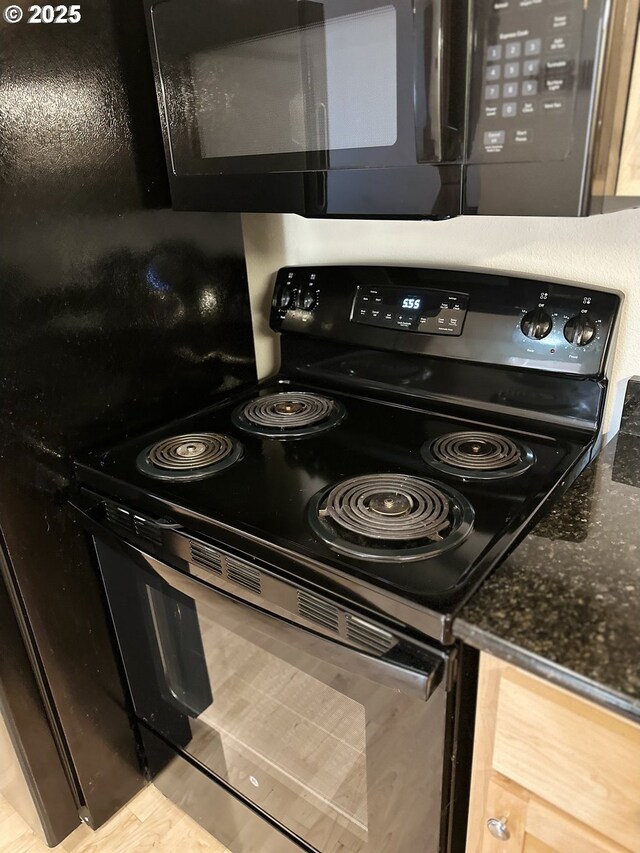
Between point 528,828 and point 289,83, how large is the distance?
1.01m

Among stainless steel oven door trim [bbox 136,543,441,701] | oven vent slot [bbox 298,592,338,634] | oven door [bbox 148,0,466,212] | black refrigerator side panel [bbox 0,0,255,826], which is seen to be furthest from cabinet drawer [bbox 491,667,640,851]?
black refrigerator side panel [bbox 0,0,255,826]

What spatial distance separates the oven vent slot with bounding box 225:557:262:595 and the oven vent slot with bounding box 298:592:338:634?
0.07m

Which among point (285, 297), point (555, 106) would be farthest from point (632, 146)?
point (285, 297)

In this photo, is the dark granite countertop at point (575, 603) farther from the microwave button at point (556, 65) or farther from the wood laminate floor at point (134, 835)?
the wood laminate floor at point (134, 835)

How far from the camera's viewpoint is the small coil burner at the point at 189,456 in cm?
103

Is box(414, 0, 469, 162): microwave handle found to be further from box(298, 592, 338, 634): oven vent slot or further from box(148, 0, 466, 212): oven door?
box(298, 592, 338, 634): oven vent slot

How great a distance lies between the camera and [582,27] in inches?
25.4

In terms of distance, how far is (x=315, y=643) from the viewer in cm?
81

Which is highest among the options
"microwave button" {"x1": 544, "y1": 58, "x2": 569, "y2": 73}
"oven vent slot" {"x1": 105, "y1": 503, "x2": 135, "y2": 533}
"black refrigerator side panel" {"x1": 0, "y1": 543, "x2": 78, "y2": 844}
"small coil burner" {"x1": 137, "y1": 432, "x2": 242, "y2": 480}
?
"microwave button" {"x1": 544, "y1": 58, "x2": 569, "y2": 73}

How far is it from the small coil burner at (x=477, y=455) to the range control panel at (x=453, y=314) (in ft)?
0.47

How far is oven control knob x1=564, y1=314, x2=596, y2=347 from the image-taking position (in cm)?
102

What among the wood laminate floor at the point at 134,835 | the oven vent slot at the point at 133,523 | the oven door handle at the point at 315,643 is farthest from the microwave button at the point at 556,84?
the wood laminate floor at the point at 134,835

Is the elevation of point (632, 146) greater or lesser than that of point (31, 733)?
greater

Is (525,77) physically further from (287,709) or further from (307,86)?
(287,709)
